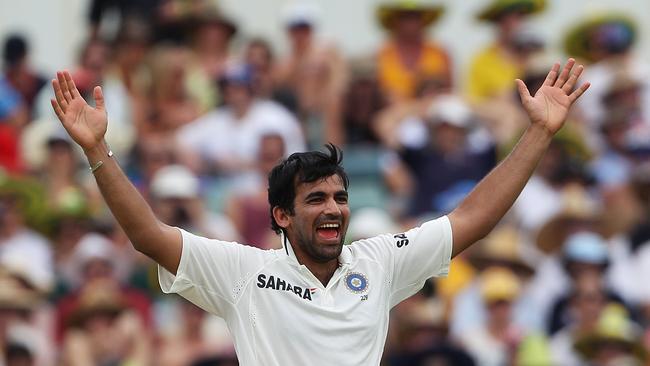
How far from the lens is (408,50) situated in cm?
1495

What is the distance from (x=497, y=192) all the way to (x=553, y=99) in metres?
0.48

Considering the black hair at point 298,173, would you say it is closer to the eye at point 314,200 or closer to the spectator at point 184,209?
the eye at point 314,200

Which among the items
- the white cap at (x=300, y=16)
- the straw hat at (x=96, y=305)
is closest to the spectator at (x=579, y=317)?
the straw hat at (x=96, y=305)

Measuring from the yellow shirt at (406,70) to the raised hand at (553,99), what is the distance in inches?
273

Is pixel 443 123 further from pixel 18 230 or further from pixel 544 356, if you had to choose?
pixel 18 230

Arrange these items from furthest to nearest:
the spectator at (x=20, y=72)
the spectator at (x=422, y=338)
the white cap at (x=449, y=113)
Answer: the spectator at (x=20, y=72)
the white cap at (x=449, y=113)
the spectator at (x=422, y=338)

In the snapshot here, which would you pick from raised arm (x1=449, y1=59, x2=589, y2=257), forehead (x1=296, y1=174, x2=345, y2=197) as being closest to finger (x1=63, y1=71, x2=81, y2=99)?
forehead (x1=296, y1=174, x2=345, y2=197)

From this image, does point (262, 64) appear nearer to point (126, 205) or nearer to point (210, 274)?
point (210, 274)

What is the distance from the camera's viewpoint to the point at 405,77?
48.5ft

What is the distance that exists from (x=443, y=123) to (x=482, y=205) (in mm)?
6127

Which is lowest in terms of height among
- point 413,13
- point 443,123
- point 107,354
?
point 107,354

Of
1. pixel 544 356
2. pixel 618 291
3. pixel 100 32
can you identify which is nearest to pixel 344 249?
pixel 544 356

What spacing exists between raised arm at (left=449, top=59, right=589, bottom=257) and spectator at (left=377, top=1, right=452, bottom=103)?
7188 millimetres

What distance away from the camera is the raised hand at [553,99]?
7504mm
